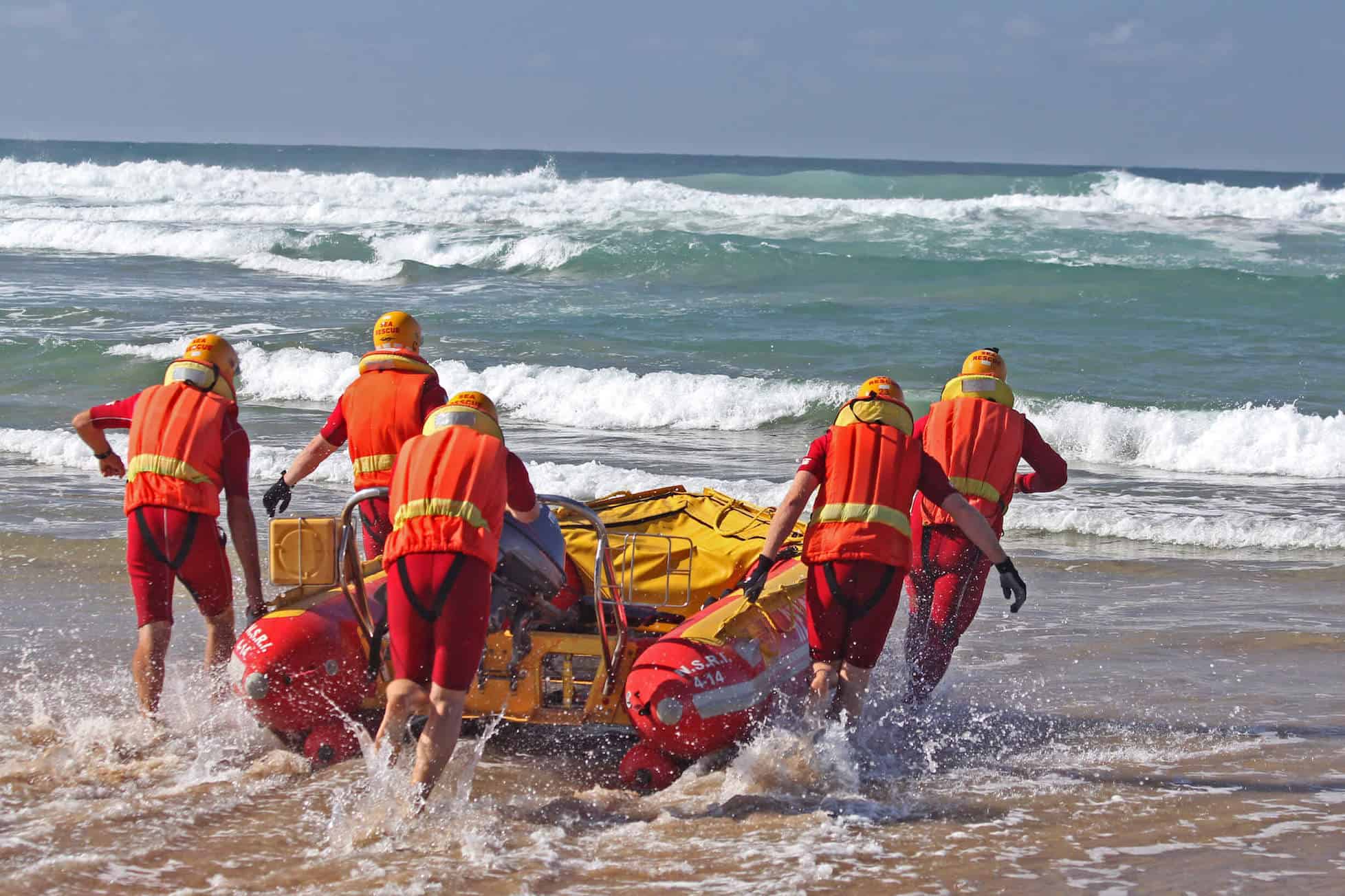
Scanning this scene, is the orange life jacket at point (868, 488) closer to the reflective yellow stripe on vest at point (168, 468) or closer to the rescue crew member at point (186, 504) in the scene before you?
the rescue crew member at point (186, 504)

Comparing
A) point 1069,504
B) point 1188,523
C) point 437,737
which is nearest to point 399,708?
point 437,737

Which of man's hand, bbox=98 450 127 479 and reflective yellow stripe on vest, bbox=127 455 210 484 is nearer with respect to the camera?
reflective yellow stripe on vest, bbox=127 455 210 484

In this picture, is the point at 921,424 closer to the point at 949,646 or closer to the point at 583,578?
the point at 949,646

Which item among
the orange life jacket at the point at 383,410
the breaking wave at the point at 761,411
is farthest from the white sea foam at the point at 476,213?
the orange life jacket at the point at 383,410

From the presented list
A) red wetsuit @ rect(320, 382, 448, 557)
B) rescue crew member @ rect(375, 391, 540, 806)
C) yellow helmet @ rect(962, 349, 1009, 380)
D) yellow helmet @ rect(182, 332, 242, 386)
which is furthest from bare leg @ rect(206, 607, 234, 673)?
yellow helmet @ rect(962, 349, 1009, 380)

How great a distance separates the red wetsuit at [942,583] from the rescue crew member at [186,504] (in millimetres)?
2681

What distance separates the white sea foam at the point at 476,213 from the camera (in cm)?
3123

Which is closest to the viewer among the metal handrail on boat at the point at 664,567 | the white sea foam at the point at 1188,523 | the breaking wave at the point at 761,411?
the metal handrail on boat at the point at 664,567

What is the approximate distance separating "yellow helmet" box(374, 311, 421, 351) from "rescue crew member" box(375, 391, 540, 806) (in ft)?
4.54

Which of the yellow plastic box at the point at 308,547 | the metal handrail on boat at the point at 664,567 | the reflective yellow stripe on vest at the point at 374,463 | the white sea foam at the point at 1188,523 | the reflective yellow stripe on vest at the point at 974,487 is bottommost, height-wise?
the white sea foam at the point at 1188,523

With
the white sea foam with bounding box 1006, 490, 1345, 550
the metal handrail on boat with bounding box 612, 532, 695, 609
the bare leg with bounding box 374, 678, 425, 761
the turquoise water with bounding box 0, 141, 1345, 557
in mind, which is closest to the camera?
the bare leg with bounding box 374, 678, 425, 761

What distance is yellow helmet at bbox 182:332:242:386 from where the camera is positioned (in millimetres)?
5578

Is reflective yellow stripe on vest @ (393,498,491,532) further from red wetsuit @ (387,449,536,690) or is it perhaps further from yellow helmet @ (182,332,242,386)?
yellow helmet @ (182,332,242,386)

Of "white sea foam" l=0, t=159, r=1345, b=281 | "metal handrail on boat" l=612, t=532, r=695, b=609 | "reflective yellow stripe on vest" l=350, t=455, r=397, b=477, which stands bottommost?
"metal handrail on boat" l=612, t=532, r=695, b=609
